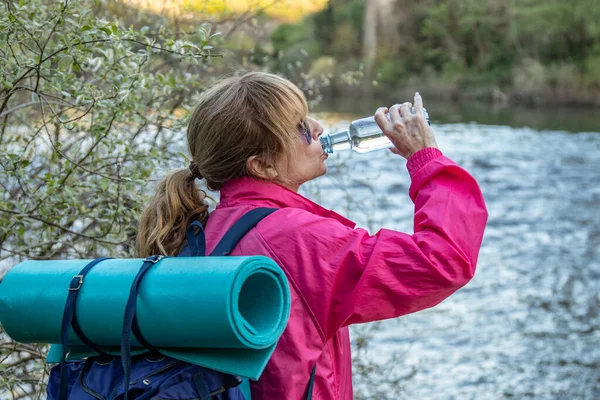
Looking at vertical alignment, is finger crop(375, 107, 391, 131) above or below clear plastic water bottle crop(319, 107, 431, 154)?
above

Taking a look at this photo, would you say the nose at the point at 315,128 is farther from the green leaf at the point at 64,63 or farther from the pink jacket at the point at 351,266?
the green leaf at the point at 64,63

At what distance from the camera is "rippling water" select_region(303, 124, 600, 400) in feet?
25.2

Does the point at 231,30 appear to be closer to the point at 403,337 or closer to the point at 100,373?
the point at 403,337

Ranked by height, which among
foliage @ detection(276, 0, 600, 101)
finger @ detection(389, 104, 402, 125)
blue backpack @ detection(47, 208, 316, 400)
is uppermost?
finger @ detection(389, 104, 402, 125)

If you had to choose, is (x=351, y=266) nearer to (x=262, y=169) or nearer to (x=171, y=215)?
(x=262, y=169)

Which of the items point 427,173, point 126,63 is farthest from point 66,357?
point 126,63

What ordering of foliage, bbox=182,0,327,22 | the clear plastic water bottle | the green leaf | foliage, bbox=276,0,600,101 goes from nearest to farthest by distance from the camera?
the clear plastic water bottle → the green leaf → foliage, bbox=182,0,327,22 → foliage, bbox=276,0,600,101

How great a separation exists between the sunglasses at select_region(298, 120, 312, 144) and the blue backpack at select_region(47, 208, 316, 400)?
0.57 metres

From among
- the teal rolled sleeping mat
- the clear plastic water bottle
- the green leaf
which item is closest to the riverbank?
the green leaf

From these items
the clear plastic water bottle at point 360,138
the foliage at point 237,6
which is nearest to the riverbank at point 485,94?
the foliage at point 237,6

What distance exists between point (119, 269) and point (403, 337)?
24.1 feet

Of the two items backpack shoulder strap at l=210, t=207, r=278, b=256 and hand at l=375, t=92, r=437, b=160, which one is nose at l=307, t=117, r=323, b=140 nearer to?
hand at l=375, t=92, r=437, b=160

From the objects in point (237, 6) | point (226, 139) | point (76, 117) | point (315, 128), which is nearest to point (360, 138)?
point (315, 128)

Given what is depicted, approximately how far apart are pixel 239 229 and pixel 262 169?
23cm
